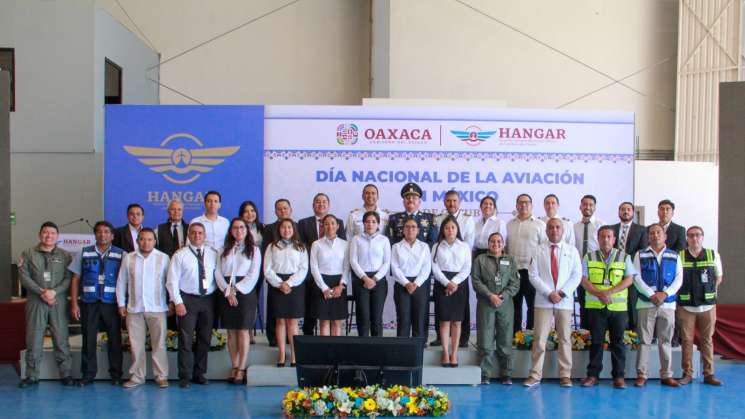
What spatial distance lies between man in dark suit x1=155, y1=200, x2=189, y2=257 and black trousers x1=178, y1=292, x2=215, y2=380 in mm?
665

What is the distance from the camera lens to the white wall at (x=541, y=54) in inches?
519

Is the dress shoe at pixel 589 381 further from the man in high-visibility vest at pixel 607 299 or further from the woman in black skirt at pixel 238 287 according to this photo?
the woman in black skirt at pixel 238 287

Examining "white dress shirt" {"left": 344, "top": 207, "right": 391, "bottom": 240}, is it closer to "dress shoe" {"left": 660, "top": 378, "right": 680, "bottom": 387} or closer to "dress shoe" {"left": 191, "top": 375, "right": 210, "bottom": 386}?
"dress shoe" {"left": 191, "top": 375, "right": 210, "bottom": 386}

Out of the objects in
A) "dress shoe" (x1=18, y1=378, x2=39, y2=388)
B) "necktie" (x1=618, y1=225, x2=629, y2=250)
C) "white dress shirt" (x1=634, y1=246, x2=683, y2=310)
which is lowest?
"dress shoe" (x1=18, y1=378, x2=39, y2=388)

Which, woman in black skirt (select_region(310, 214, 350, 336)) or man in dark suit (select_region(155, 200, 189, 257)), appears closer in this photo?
woman in black skirt (select_region(310, 214, 350, 336))

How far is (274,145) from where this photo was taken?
8227 millimetres

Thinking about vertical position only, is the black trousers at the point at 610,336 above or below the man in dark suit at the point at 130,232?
below

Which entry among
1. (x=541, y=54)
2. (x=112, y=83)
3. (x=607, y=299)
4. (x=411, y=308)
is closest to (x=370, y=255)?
(x=411, y=308)

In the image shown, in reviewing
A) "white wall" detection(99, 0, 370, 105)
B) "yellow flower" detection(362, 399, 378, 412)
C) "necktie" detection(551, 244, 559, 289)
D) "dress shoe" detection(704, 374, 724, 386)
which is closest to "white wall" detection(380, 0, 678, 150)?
"white wall" detection(99, 0, 370, 105)

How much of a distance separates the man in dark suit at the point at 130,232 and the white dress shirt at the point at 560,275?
370 centimetres

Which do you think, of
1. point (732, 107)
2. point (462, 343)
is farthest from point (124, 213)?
point (732, 107)

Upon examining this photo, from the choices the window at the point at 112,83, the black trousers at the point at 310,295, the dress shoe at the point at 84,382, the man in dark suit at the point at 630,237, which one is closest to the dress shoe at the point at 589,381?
the man in dark suit at the point at 630,237

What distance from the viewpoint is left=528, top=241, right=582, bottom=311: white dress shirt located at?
21.8 feet

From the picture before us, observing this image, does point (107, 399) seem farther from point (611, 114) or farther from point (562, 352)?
point (611, 114)
